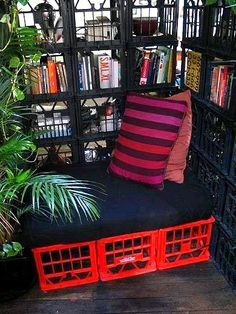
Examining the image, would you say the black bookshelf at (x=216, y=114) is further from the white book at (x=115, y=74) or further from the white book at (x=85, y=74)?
the white book at (x=85, y=74)

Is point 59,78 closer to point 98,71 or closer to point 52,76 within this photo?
point 52,76

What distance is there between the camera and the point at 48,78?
1985 millimetres

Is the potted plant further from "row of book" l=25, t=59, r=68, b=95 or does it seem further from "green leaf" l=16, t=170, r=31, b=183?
"row of book" l=25, t=59, r=68, b=95

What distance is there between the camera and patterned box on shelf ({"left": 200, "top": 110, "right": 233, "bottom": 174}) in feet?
5.35

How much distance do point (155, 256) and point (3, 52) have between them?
1.35 metres

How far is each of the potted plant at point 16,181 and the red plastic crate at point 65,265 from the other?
0.07 metres

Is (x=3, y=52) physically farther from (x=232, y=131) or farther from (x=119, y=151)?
(x=232, y=131)

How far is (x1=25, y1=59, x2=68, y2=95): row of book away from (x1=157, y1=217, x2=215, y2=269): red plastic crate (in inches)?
43.1

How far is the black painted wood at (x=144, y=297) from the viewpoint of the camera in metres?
1.62

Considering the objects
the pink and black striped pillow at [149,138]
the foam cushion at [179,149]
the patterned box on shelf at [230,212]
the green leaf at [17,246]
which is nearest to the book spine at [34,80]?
the pink and black striped pillow at [149,138]

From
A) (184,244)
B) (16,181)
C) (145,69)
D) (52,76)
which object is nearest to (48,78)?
(52,76)

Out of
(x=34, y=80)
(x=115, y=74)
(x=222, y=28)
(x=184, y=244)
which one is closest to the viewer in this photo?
(x=222, y=28)

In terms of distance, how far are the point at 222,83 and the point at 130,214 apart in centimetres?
83

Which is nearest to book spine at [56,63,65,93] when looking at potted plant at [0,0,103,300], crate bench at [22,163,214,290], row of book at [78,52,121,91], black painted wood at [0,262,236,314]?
row of book at [78,52,121,91]
